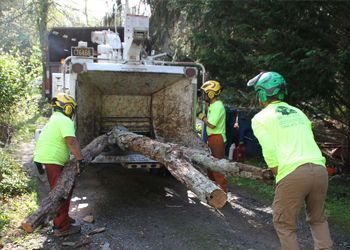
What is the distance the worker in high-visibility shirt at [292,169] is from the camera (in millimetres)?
3221

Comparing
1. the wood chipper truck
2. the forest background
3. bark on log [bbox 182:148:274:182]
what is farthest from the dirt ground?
the forest background

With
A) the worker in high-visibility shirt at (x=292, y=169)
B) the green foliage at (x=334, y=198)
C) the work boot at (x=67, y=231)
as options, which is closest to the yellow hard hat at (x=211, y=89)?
the green foliage at (x=334, y=198)

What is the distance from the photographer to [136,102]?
8.12 m

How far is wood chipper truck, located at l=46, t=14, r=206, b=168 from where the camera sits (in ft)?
20.7

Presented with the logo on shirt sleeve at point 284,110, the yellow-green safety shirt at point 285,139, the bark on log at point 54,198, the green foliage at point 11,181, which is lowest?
the green foliage at point 11,181

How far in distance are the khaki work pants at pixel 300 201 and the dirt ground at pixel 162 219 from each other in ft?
4.17

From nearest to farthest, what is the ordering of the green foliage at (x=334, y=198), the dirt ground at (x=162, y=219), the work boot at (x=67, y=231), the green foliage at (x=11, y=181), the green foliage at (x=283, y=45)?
1. the dirt ground at (x=162, y=219)
2. the work boot at (x=67, y=231)
3. the green foliage at (x=334, y=198)
4. the green foliage at (x=283, y=45)
5. the green foliage at (x=11, y=181)

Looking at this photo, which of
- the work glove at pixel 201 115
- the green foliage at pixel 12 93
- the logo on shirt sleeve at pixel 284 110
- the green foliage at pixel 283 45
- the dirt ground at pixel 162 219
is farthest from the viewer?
the green foliage at pixel 12 93

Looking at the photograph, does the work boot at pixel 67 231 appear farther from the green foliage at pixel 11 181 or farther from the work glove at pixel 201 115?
the work glove at pixel 201 115

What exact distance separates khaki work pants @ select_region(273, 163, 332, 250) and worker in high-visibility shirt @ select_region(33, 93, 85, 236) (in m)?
2.61

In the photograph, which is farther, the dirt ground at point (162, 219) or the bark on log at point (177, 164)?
the dirt ground at point (162, 219)

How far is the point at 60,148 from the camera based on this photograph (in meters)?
5.09

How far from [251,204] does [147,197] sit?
161 centimetres

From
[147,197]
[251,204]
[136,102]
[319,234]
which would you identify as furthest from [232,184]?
[319,234]
